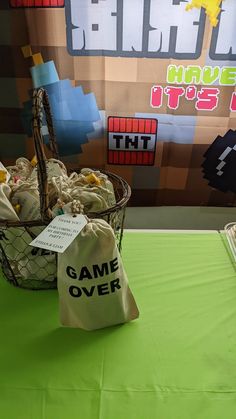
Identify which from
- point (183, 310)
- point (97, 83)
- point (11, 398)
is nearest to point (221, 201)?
point (97, 83)

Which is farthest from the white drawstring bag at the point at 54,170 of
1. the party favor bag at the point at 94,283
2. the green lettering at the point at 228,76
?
the green lettering at the point at 228,76

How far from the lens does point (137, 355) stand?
562 mm

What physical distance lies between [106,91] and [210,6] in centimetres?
41

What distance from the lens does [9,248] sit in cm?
67

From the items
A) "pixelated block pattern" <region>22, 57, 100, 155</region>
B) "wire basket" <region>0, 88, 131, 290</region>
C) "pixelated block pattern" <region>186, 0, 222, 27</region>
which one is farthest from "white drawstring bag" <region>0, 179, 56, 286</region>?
"pixelated block pattern" <region>186, 0, 222, 27</region>

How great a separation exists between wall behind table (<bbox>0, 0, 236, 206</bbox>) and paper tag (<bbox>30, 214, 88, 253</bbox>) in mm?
702

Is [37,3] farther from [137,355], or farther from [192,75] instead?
[137,355]

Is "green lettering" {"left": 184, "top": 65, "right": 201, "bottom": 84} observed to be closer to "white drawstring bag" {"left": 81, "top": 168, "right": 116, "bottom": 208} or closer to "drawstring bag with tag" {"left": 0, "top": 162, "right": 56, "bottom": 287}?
"white drawstring bag" {"left": 81, "top": 168, "right": 116, "bottom": 208}

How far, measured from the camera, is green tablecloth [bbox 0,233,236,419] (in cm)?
49

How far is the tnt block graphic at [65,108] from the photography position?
1.15m

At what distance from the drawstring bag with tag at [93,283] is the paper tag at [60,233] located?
11 mm

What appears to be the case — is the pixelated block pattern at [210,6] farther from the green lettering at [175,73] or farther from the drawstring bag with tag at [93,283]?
the drawstring bag with tag at [93,283]

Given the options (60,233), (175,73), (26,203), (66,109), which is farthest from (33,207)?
(175,73)

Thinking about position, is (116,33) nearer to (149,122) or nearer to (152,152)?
(149,122)
